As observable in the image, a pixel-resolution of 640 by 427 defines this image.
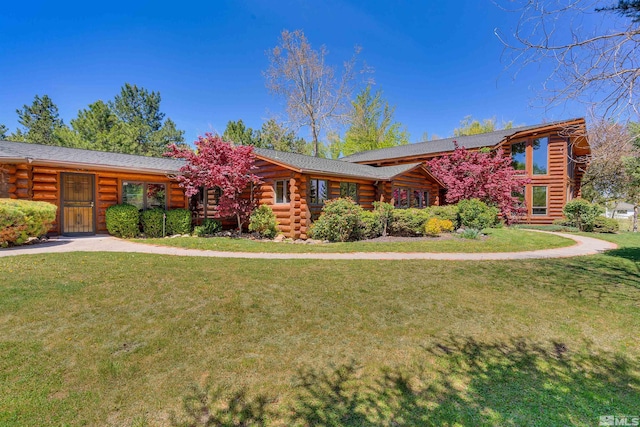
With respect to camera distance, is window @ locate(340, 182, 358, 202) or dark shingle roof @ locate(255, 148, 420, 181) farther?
window @ locate(340, 182, 358, 202)

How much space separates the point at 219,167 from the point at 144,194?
13.0ft

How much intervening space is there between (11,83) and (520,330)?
Answer: 3398cm

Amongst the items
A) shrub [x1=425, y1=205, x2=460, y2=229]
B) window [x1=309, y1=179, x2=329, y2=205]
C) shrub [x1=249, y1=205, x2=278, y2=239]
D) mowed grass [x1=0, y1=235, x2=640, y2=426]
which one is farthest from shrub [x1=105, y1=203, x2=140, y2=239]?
shrub [x1=425, y1=205, x2=460, y2=229]

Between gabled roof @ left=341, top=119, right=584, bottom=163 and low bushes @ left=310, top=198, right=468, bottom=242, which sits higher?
gabled roof @ left=341, top=119, right=584, bottom=163

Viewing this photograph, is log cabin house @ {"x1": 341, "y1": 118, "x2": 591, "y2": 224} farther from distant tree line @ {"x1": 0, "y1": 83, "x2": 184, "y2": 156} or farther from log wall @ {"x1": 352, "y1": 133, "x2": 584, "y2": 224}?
distant tree line @ {"x1": 0, "y1": 83, "x2": 184, "y2": 156}

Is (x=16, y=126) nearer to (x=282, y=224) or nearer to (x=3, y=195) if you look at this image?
(x=3, y=195)

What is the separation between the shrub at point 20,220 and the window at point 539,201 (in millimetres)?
23927

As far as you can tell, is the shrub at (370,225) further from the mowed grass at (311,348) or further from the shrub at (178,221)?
the shrub at (178,221)

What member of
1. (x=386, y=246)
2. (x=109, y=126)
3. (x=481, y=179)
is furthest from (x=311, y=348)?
(x=109, y=126)

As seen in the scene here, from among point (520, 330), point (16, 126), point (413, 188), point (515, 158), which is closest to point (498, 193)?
point (413, 188)

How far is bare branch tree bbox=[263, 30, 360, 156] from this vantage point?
24.9m

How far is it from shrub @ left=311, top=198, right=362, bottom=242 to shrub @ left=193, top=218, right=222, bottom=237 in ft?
14.1

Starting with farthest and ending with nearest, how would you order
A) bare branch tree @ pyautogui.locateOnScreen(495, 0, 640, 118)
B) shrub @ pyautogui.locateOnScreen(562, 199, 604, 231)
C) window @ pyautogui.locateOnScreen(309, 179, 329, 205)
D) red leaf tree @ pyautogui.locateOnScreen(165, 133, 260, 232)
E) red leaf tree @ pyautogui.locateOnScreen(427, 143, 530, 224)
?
red leaf tree @ pyautogui.locateOnScreen(427, 143, 530, 224)
shrub @ pyautogui.locateOnScreen(562, 199, 604, 231)
window @ pyautogui.locateOnScreen(309, 179, 329, 205)
red leaf tree @ pyautogui.locateOnScreen(165, 133, 260, 232)
bare branch tree @ pyautogui.locateOnScreen(495, 0, 640, 118)

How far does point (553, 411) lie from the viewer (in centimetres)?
236
